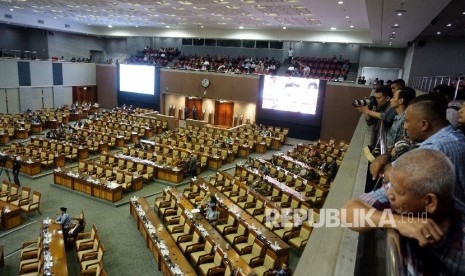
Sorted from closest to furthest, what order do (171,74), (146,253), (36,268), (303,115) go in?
(36,268)
(146,253)
(303,115)
(171,74)

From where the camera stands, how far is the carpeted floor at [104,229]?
8.05m

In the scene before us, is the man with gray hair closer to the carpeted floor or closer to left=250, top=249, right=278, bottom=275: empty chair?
left=250, top=249, right=278, bottom=275: empty chair

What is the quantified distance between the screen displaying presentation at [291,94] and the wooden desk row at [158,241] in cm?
1356

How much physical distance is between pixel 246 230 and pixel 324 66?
20430 mm

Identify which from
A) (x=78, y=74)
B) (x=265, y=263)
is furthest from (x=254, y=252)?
(x=78, y=74)

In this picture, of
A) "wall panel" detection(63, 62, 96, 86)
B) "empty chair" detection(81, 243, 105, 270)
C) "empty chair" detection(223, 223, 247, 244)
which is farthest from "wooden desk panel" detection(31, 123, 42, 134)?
"empty chair" detection(223, 223, 247, 244)

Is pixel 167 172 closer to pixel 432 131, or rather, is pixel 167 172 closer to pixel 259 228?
pixel 259 228

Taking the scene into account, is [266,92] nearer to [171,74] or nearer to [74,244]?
[171,74]

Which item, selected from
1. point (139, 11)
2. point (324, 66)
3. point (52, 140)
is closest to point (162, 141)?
point (52, 140)

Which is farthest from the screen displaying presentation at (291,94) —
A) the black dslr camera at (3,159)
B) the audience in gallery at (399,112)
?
the audience in gallery at (399,112)

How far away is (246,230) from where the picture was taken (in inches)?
347

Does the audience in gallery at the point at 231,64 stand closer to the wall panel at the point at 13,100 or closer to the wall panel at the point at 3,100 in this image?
the wall panel at the point at 13,100

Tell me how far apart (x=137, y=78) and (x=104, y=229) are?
772 inches

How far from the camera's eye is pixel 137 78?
89.5 feet
